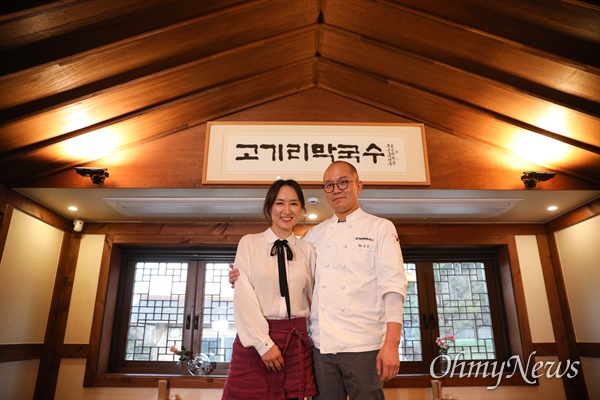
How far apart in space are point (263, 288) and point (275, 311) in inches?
4.5

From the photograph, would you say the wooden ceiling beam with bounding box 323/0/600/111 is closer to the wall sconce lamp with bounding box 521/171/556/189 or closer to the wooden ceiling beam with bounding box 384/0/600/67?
the wooden ceiling beam with bounding box 384/0/600/67

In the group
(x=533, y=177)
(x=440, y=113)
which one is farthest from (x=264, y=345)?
(x=533, y=177)

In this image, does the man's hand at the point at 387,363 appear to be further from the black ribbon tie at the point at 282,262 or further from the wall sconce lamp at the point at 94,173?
the wall sconce lamp at the point at 94,173

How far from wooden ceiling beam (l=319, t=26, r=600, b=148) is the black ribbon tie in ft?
5.99

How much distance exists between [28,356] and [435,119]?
13.8 ft

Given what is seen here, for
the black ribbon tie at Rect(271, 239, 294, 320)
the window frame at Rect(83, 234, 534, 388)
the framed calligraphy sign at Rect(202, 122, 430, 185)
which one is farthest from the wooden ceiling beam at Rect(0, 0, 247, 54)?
the window frame at Rect(83, 234, 534, 388)

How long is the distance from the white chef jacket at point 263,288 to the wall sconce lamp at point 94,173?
1891 millimetres

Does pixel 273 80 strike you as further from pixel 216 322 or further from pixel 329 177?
pixel 216 322

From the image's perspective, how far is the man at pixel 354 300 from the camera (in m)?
1.66

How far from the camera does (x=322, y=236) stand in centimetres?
204

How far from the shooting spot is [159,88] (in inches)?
118

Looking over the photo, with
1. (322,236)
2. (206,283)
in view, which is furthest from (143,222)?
(322,236)

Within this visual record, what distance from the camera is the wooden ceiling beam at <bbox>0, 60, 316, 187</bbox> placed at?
10.2 ft

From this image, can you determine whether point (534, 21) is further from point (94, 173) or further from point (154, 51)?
point (94, 173)
